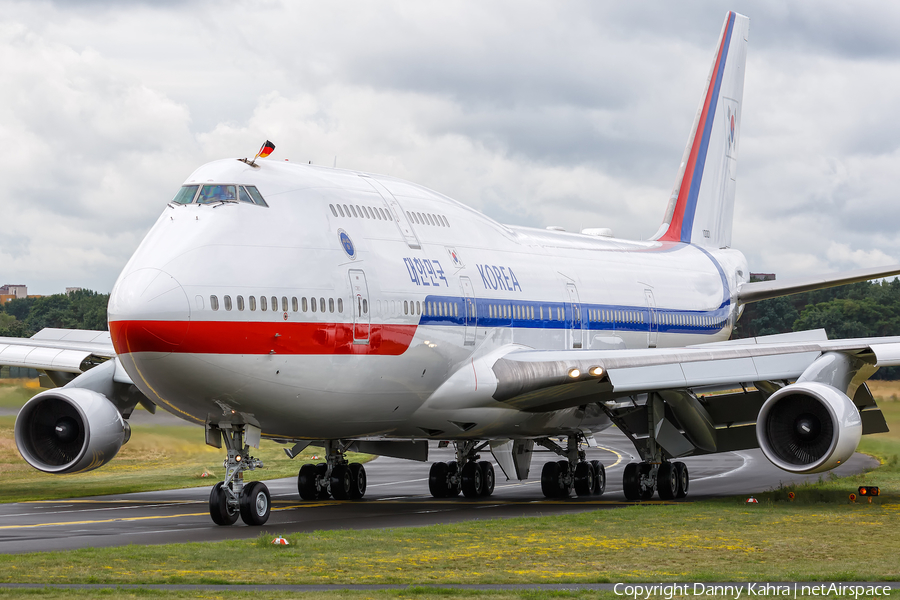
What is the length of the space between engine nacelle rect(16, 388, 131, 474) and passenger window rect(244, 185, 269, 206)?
19.2 ft

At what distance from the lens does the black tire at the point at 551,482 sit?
25.2 m

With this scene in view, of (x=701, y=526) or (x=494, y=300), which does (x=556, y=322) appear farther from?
(x=701, y=526)

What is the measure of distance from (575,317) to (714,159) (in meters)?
11.9

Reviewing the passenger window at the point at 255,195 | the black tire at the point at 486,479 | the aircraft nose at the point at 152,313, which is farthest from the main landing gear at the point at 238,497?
the black tire at the point at 486,479

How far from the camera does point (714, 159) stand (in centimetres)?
3500

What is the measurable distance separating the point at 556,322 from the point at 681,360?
3276 mm

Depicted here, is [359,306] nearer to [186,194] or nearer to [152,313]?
[186,194]

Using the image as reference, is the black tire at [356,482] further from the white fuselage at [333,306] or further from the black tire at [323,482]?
the white fuselage at [333,306]

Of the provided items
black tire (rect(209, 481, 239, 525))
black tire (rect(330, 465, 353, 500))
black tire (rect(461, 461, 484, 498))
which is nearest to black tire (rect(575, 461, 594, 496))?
black tire (rect(461, 461, 484, 498))

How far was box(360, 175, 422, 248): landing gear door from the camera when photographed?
20156 mm

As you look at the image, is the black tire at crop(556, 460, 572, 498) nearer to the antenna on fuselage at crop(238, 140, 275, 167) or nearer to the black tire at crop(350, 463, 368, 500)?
the black tire at crop(350, 463, 368, 500)

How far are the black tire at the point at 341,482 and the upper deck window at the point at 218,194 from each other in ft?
26.2

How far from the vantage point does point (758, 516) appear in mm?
18672

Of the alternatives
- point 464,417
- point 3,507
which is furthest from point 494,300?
point 3,507
